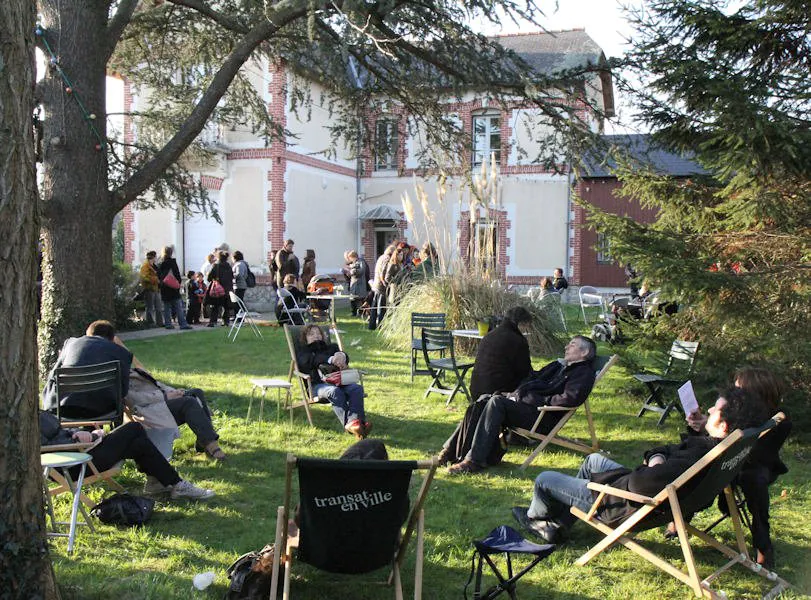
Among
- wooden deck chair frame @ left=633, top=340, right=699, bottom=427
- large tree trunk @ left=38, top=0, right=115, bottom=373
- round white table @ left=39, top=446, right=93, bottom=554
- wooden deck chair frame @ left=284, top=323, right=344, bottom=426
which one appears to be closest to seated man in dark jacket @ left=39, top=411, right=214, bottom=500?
round white table @ left=39, top=446, right=93, bottom=554

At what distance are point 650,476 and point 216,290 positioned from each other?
40.2 feet

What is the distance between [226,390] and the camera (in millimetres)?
8273

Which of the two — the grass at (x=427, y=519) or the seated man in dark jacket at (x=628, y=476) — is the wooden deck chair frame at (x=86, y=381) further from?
the seated man in dark jacket at (x=628, y=476)

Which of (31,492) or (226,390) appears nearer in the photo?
(31,492)

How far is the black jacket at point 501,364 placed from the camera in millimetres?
6176

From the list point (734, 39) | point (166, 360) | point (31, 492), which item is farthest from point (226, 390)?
point (734, 39)

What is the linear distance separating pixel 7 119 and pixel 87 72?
5819mm

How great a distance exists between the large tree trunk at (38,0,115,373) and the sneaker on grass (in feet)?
12.8

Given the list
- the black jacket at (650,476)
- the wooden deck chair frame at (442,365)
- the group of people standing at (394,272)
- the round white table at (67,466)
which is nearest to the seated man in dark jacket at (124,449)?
the round white table at (67,466)

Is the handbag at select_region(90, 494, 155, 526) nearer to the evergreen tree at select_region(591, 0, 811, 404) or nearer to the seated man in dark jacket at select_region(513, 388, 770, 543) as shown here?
the seated man in dark jacket at select_region(513, 388, 770, 543)

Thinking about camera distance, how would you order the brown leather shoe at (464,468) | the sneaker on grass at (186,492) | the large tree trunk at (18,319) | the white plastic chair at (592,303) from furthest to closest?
the white plastic chair at (592,303) → the brown leather shoe at (464,468) → the sneaker on grass at (186,492) → the large tree trunk at (18,319)

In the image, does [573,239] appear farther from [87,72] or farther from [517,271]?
[87,72]

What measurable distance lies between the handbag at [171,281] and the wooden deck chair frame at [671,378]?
942 centimetres

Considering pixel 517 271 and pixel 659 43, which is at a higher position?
pixel 659 43
